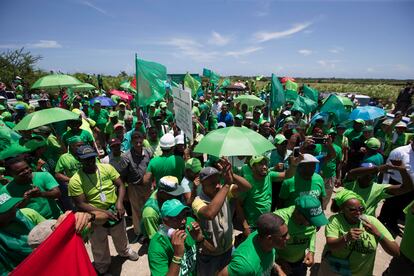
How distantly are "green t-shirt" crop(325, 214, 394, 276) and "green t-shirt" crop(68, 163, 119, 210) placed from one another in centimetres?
300

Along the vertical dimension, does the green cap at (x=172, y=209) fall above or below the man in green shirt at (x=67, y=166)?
above

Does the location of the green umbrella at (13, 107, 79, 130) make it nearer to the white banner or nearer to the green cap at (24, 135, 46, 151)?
the green cap at (24, 135, 46, 151)

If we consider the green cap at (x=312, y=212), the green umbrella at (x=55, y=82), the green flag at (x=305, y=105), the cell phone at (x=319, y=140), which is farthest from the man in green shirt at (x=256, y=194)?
the green flag at (x=305, y=105)

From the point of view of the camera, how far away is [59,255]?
165 centimetres

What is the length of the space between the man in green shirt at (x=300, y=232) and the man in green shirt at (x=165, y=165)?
1.98m

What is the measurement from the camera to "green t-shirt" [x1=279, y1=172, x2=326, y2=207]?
349 centimetres

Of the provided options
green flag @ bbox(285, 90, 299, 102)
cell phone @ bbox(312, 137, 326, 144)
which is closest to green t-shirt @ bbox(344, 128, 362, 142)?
cell phone @ bbox(312, 137, 326, 144)

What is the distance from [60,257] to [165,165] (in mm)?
2582

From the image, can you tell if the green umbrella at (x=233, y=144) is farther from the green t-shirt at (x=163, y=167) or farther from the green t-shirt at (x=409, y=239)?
the green t-shirt at (x=409, y=239)

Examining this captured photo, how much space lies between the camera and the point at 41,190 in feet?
10.4

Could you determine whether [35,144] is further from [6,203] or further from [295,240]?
[295,240]

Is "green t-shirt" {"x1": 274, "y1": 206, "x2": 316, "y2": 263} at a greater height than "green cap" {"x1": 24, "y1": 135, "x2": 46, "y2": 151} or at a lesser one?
lesser

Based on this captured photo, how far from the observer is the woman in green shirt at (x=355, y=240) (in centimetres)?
254

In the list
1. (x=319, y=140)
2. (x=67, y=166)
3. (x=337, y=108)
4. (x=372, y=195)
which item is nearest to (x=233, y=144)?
(x=372, y=195)
